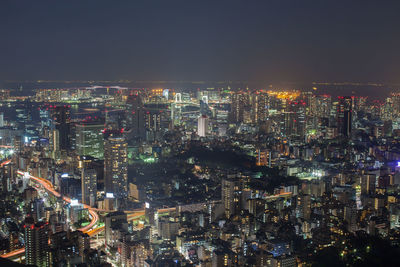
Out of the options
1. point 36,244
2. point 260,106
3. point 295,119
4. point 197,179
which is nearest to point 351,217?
point 197,179

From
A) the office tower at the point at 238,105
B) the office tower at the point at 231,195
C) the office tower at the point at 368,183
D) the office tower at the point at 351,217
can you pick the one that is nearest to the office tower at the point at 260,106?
the office tower at the point at 238,105

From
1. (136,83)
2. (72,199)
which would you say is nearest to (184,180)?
(72,199)

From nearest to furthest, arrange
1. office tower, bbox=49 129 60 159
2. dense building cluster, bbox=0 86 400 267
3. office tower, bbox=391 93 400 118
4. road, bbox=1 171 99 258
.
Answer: road, bbox=1 171 99 258, dense building cluster, bbox=0 86 400 267, office tower, bbox=49 129 60 159, office tower, bbox=391 93 400 118

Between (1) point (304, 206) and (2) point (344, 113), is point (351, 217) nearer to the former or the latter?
(1) point (304, 206)

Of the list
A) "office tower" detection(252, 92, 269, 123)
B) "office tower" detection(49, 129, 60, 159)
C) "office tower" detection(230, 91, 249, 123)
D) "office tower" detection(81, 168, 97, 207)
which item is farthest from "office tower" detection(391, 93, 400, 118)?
"office tower" detection(49, 129, 60, 159)

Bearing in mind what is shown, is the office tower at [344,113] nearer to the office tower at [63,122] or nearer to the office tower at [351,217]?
the office tower at [351,217]

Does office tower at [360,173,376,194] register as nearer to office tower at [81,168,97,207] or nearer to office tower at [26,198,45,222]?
office tower at [81,168,97,207]
